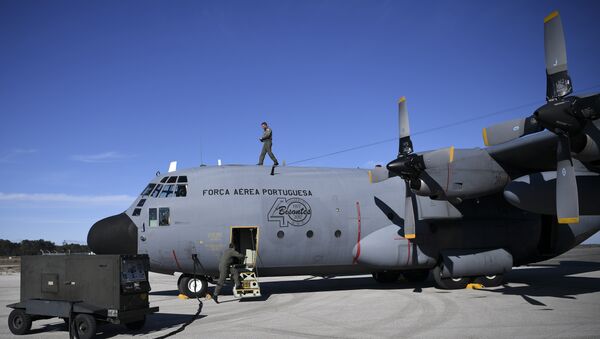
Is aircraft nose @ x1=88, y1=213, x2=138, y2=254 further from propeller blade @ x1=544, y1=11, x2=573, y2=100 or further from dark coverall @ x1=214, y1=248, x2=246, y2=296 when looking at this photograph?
propeller blade @ x1=544, y1=11, x2=573, y2=100

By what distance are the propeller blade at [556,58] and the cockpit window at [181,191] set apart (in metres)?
10.1

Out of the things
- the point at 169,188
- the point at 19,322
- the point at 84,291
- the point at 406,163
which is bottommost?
the point at 19,322

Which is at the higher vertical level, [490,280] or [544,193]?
[544,193]

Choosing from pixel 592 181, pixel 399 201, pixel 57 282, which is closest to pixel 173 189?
pixel 57 282

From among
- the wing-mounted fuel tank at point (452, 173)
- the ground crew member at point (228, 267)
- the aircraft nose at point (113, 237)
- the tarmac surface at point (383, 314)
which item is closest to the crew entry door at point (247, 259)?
the ground crew member at point (228, 267)

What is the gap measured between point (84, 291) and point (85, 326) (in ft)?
2.15

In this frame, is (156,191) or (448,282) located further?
(448,282)

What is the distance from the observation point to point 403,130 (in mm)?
14867

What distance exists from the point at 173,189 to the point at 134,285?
18.9 feet

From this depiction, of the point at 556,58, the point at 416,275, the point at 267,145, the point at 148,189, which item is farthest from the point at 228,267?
the point at 556,58

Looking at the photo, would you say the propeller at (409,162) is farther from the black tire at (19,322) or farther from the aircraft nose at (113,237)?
the black tire at (19,322)

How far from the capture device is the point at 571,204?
36.1 ft

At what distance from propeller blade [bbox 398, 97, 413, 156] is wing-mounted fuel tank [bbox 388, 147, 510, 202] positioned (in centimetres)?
63

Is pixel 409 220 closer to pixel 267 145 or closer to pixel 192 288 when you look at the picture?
pixel 267 145
